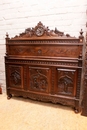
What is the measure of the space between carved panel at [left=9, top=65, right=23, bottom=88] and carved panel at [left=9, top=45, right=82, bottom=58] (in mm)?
271

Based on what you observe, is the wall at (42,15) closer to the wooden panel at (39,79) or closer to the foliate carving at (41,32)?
the foliate carving at (41,32)

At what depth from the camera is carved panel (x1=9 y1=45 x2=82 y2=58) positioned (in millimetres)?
1834

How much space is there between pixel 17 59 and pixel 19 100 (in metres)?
0.82

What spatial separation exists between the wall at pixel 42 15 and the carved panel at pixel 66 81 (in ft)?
2.32

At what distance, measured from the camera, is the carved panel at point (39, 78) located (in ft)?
6.46

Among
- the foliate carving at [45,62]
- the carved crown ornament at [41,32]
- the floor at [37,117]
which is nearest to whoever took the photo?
the floor at [37,117]

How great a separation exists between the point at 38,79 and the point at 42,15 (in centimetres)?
120

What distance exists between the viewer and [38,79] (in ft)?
6.68

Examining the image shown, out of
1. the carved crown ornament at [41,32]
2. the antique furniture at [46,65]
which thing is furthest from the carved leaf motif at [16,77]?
the carved crown ornament at [41,32]

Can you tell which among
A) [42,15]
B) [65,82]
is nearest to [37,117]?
[65,82]

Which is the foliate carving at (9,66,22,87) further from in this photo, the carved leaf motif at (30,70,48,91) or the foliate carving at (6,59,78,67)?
the carved leaf motif at (30,70,48,91)

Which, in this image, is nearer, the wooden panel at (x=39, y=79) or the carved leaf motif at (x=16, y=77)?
the wooden panel at (x=39, y=79)

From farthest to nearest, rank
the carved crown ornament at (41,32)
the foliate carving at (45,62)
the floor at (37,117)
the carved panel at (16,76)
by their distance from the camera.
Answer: the carved panel at (16,76)
the carved crown ornament at (41,32)
the foliate carving at (45,62)
the floor at (37,117)

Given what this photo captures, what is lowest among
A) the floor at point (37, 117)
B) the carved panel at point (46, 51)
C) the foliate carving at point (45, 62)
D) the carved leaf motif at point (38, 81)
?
the floor at point (37, 117)
